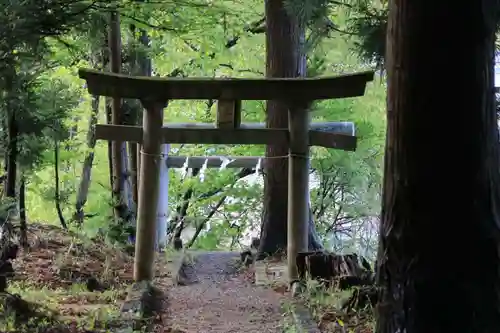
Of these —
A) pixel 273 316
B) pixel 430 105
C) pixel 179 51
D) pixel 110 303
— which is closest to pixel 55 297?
pixel 110 303

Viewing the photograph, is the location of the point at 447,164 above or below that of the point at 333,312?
above

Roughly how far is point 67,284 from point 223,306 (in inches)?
57.6

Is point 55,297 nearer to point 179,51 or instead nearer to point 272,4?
point 272,4

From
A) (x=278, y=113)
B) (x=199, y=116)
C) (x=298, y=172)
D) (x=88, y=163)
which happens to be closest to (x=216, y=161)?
(x=278, y=113)

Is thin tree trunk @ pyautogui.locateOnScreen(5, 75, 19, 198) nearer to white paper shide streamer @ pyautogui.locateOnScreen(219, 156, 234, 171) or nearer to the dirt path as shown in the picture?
the dirt path

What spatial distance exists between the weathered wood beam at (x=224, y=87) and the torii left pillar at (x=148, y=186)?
18 cm

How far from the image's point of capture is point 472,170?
8.30ft

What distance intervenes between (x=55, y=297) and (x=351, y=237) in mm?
7560

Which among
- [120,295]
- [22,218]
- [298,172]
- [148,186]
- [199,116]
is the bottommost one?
[120,295]

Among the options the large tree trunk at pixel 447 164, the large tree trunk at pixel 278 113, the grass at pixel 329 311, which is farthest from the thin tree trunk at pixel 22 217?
the large tree trunk at pixel 447 164

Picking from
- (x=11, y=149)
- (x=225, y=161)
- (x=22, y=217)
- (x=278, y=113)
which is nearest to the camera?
(x=11, y=149)

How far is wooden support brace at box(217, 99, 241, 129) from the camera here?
5.48 meters

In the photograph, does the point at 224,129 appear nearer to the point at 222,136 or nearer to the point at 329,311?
the point at 222,136

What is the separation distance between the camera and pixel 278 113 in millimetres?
7066
